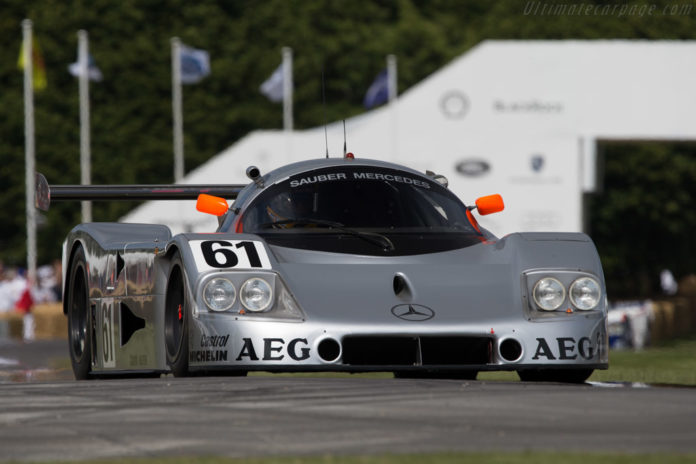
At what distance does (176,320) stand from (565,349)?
202 centimetres

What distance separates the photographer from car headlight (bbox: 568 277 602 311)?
27.2ft

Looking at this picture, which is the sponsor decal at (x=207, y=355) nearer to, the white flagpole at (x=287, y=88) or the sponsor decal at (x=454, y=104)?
the sponsor decal at (x=454, y=104)

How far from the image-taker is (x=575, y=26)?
65750 millimetres

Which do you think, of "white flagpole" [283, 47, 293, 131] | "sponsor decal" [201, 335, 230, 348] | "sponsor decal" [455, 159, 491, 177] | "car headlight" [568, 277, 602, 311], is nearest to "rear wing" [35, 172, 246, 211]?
"sponsor decal" [201, 335, 230, 348]

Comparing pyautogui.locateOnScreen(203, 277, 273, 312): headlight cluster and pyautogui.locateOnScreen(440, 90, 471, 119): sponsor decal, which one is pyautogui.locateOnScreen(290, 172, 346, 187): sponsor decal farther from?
pyautogui.locateOnScreen(440, 90, 471, 119): sponsor decal

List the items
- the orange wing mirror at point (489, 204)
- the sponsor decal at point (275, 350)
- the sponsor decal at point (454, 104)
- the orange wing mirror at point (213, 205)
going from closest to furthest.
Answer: the sponsor decal at point (275, 350)
the orange wing mirror at point (213, 205)
the orange wing mirror at point (489, 204)
the sponsor decal at point (454, 104)

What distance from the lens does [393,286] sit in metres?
8.20

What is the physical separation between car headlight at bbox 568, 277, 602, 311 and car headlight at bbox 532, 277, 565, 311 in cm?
6

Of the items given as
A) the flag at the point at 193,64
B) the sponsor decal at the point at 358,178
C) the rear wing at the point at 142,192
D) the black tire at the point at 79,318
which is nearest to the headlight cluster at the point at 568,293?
the sponsor decal at the point at 358,178

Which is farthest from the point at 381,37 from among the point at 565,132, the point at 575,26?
the point at 565,132

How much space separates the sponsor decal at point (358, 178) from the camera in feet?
31.4

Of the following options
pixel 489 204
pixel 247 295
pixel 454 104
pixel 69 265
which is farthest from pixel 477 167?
pixel 247 295

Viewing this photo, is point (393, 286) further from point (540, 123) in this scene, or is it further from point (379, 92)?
point (379, 92)

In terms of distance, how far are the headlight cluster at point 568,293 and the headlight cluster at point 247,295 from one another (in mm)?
1230
